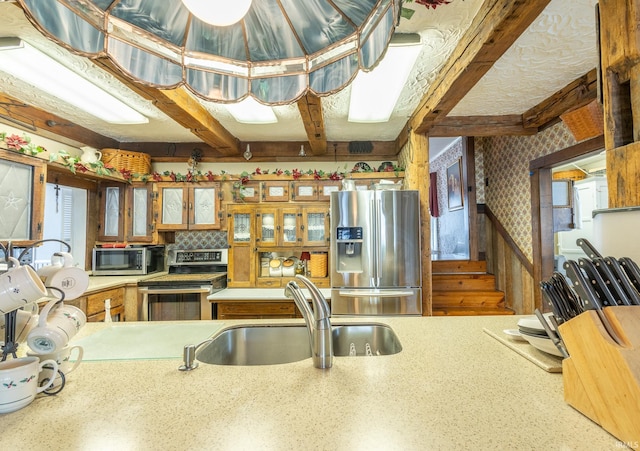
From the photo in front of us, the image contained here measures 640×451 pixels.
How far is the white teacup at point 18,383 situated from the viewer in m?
0.75

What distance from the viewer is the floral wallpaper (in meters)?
3.07

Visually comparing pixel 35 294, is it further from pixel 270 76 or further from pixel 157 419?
pixel 270 76

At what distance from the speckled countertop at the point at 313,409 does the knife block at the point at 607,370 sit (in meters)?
0.04

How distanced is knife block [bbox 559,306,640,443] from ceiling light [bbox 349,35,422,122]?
4.54 feet

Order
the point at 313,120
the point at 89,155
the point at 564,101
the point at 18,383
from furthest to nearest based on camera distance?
the point at 89,155
the point at 313,120
the point at 564,101
the point at 18,383

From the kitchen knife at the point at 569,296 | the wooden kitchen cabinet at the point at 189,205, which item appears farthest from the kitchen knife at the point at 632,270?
the wooden kitchen cabinet at the point at 189,205

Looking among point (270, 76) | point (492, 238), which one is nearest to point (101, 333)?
point (270, 76)

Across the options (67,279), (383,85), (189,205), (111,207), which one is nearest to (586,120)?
(383,85)

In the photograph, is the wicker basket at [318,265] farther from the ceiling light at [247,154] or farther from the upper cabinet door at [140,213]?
the upper cabinet door at [140,213]

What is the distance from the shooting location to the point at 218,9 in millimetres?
865

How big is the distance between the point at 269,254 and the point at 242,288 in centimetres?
49

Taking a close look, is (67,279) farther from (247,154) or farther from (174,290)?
(247,154)

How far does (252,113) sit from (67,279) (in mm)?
2259

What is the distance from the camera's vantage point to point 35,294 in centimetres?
81
